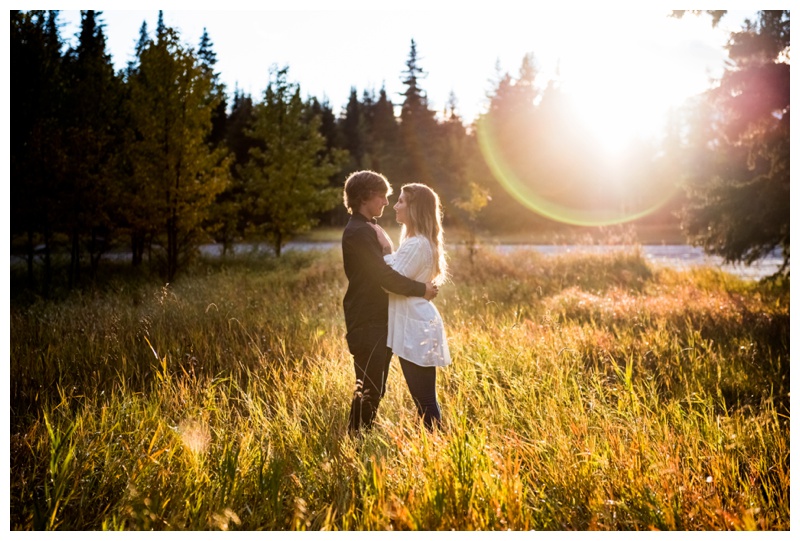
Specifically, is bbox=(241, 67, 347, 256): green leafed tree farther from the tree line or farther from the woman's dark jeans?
the woman's dark jeans

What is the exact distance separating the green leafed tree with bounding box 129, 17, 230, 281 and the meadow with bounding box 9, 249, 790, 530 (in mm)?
6196

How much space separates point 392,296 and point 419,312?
226 millimetres

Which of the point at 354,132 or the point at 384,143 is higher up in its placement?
the point at 354,132

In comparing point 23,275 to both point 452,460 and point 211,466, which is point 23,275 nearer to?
point 211,466

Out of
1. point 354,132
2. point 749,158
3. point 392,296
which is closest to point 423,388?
point 392,296

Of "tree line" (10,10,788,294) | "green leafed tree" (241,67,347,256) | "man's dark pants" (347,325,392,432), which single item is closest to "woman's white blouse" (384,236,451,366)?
"man's dark pants" (347,325,392,432)

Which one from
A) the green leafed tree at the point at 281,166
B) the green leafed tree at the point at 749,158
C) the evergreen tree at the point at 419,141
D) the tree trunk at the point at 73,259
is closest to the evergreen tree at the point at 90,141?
the tree trunk at the point at 73,259

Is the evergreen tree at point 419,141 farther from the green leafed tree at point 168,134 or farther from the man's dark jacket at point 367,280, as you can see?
the man's dark jacket at point 367,280

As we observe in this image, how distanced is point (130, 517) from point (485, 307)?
534 centimetres

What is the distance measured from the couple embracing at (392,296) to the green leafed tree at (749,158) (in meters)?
4.73

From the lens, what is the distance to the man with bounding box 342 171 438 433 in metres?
3.12

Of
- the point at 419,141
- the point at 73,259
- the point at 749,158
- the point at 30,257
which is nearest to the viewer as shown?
the point at 749,158

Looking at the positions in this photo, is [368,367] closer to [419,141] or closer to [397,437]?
[397,437]

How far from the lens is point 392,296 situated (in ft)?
10.6
